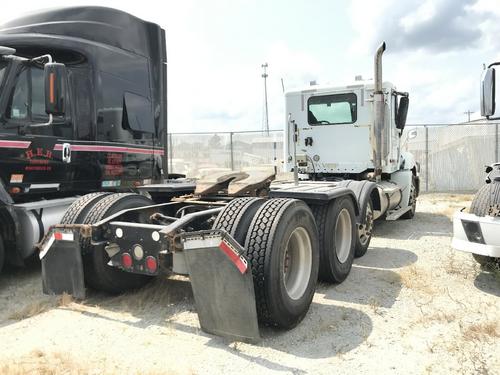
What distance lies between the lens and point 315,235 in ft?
13.8

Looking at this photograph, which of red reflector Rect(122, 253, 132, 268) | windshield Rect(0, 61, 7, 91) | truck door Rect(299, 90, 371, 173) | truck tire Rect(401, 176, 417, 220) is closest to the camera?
red reflector Rect(122, 253, 132, 268)

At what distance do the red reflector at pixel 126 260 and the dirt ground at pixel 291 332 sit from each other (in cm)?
51

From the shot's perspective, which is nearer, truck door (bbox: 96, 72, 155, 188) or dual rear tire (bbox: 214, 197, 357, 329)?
dual rear tire (bbox: 214, 197, 357, 329)

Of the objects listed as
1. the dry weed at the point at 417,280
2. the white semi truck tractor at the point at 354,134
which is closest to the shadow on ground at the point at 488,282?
the dry weed at the point at 417,280

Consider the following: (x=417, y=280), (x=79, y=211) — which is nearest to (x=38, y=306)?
(x=79, y=211)

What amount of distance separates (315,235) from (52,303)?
8.57ft

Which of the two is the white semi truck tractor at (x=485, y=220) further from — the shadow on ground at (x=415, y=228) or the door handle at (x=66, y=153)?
the door handle at (x=66, y=153)

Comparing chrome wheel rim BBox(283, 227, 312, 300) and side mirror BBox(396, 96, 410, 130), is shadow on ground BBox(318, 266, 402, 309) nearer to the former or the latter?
chrome wheel rim BBox(283, 227, 312, 300)

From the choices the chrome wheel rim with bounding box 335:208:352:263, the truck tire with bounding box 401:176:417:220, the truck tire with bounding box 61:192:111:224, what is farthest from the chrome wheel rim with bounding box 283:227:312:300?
the truck tire with bounding box 401:176:417:220

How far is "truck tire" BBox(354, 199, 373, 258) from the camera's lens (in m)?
6.21

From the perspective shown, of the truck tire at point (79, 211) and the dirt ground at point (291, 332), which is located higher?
the truck tire at point (79, 211)

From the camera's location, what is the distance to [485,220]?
443 centimetres

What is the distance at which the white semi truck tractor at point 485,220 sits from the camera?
4.38m

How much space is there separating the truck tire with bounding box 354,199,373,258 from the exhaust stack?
157 centimetres
